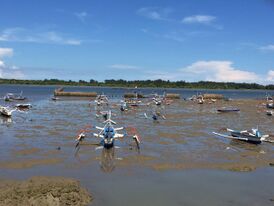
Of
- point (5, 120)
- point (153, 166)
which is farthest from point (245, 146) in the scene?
point (5, 120)

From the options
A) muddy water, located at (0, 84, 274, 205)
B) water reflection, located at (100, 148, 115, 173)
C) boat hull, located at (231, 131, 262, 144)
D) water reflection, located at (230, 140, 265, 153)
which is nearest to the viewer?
muddy water, located at (0, 84, 274, 205)

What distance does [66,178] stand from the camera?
942 inches

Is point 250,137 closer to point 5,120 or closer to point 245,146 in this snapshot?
point 245,146

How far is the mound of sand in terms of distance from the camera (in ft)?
58.3

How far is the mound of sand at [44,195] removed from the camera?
17781 millimetres

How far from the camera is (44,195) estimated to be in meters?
18.3

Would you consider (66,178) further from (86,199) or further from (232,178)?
(232,178)

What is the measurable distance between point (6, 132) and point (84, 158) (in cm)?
1612

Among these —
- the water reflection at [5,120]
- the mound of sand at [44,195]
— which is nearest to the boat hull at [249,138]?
the mound of sand at [44,195]

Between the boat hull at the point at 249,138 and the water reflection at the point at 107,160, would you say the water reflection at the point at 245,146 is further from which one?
the water reflection at the point at 107,160

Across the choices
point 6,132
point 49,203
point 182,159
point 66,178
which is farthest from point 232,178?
point 6,132

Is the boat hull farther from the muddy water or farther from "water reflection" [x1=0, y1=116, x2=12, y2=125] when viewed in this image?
"water reflection" [x1=0, y1=116, x2=12, y2=125]

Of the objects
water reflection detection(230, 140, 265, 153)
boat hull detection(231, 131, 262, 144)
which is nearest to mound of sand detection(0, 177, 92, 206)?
water reflection detection(230, 140, 265, 153)

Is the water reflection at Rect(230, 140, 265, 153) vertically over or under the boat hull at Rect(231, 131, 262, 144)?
under
